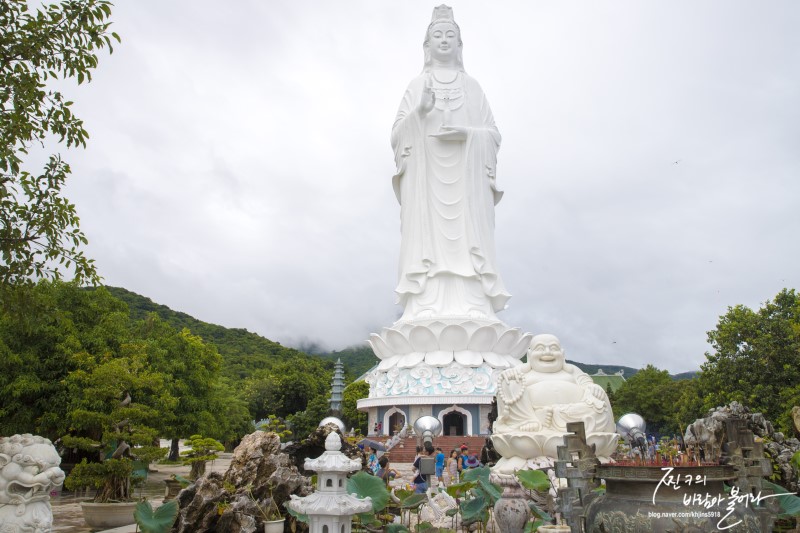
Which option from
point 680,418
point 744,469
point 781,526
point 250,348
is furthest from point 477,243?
point 250,348

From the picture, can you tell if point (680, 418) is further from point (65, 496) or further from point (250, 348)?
point (250, 348)

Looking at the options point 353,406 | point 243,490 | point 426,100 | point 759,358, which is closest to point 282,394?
point 353,406

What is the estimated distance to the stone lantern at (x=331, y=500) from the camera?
445 cm

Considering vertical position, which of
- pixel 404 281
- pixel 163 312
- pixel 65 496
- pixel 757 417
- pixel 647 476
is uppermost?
pixel 163 312

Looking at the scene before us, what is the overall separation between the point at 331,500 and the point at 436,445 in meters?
12.9

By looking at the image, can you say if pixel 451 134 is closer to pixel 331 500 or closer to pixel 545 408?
pixel 545 408

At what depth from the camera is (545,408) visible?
25.1 ft

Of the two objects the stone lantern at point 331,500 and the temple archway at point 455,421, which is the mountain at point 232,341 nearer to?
the temple archway at point 455,421

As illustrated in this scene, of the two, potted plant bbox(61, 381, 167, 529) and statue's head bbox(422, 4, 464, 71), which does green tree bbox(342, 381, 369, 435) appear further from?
potted plant bbox(61, 381, 167, 529)

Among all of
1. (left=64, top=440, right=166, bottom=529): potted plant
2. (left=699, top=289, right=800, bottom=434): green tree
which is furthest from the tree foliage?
(left=699, top=289, right=800, bottom=434): green tree

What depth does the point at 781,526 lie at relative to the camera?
6121 mm

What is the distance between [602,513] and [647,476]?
355 millimetres

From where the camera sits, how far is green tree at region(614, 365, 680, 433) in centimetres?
2883

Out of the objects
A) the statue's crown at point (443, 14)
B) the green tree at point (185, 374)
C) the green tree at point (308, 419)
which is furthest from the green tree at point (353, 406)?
the statue's crown at point (443, 14)
